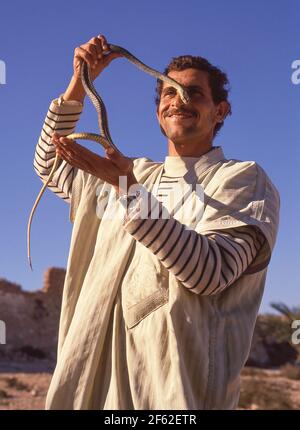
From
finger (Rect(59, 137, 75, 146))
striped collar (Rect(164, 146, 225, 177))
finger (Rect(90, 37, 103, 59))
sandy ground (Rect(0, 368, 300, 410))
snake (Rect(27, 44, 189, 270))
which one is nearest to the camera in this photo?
finger (Rect(59, 137, 75, 146))

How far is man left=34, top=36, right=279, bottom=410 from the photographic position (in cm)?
214

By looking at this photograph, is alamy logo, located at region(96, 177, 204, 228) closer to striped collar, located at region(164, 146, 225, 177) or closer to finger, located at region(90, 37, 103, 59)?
striped collar, located at region(164, 146, 225, 177)

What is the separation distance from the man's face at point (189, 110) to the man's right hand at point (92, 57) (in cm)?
27

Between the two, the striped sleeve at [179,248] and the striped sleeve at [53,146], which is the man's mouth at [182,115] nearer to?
the striped sleeve at [53,146]

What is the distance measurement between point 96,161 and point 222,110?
917 mm

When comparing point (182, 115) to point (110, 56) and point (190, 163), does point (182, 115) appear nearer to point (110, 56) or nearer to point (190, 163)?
point (190, 163)

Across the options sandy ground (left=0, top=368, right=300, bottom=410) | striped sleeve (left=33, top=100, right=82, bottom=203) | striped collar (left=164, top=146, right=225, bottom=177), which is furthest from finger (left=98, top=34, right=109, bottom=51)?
sandy ground (left=0, top=368, right=300, bottom=410)

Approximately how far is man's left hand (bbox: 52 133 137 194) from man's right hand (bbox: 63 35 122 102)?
0.69 meters

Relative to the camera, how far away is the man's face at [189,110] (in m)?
2.62

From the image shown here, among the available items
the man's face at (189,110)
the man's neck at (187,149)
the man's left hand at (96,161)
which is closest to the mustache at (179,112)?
the man's face at (189,110)

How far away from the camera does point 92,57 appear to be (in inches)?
107
